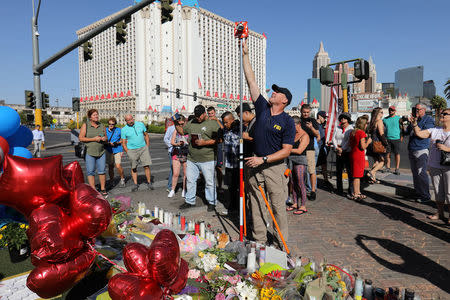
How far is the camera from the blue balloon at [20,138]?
14.5 feet

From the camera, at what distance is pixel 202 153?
19.0 ft

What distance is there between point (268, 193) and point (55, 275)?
2.53m

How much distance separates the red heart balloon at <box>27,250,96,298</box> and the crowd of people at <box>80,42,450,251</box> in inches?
80.4

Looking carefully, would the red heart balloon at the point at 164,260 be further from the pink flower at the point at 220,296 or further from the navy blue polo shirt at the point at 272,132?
the navy blue polo shirt at the point at 272,132

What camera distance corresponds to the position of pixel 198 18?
337 feet

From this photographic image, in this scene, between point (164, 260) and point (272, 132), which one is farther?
point (272, 132)

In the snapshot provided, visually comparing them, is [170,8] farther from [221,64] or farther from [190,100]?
[221,64]

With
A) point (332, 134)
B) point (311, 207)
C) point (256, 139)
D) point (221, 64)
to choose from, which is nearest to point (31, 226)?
point (256, 139)

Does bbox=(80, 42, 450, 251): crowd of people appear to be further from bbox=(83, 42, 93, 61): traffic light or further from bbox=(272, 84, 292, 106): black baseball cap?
bbox=(83, 42, 93, 61): traffic light

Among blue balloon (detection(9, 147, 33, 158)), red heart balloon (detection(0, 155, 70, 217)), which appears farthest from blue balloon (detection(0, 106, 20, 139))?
red heart balloon (detection(0, 155, 70, 217))

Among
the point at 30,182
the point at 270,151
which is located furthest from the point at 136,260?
the point at 270,151

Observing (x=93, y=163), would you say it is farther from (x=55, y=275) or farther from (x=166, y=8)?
(x=166, y=8)

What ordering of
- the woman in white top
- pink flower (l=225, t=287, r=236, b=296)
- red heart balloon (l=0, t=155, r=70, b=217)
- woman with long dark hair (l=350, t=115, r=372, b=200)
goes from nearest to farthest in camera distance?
red heart balloon (l=0, t=155, r=70, b=217) < pink flower (l=225, t=287, r=236, b=296) < the woman in white top < woman with long dark hair (l=350, t=115, r=372, b=200)

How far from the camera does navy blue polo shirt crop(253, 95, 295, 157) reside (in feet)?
12.3
